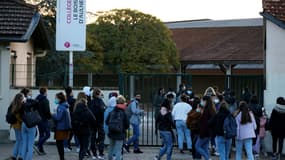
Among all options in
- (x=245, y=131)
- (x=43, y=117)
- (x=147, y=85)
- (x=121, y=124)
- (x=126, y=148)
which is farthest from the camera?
(x=147, y=85)

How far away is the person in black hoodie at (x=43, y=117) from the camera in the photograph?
1703cm

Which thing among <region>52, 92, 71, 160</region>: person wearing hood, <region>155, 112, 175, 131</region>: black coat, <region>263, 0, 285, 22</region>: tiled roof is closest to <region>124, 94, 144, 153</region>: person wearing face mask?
<region>155, 112, 175, 131</region>: black coat

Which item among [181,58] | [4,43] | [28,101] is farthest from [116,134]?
[181,58]

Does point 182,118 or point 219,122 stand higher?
point 219,122

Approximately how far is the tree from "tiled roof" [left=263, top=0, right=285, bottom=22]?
25.4 meters

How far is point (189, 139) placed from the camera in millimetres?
17984

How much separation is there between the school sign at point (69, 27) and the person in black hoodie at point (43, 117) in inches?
178

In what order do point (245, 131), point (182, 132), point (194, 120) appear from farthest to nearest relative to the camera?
point (182, 132) < point (194, 120) < point (245, 131)

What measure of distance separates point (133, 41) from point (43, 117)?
28602 millimetres

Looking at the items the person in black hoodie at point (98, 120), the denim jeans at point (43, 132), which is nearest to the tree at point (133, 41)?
the denim jeans at point (43, 132)

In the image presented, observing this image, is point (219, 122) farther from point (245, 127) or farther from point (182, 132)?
point (182, 132)

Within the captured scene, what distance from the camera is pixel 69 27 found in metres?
21.7

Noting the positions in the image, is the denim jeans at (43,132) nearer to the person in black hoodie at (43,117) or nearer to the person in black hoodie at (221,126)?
the person in black hoodie at (43,117)

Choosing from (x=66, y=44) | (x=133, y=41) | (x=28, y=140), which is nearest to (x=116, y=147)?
(x=28, y=140)
